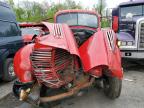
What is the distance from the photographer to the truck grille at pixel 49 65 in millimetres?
4945

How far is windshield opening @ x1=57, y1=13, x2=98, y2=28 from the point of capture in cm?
926

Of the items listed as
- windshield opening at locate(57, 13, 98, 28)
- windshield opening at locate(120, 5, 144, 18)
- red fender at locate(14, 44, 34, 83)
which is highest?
windshield opening at locate(120, 5, 144, 18)

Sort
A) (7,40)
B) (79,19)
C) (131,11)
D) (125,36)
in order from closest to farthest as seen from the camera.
Result: (7,40)
(79,19)
(125,36)
(131,11)

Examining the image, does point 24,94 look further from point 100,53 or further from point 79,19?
point 79,19

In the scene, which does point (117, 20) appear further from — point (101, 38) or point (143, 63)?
point (101, 38)

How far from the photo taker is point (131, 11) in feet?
35.0

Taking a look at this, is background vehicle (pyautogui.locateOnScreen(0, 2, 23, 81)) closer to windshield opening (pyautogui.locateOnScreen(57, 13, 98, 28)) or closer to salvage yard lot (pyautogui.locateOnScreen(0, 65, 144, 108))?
salvage yard lot (pyautogui.locateOnScreen(0, 65, 144, 108))

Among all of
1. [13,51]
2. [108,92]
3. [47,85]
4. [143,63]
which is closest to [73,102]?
[108,92]

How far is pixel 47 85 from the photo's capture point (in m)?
4.97

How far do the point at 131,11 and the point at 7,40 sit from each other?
480 centimetres

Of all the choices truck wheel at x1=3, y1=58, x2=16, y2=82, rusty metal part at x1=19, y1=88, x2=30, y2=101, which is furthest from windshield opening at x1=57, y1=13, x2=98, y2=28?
rusty metal part at x1=19, y1=88, x2=30, y2=101

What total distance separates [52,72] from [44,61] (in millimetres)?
220

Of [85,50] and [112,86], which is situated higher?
[85,50]

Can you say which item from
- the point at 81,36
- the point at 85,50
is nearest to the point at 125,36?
the point at 81,36
